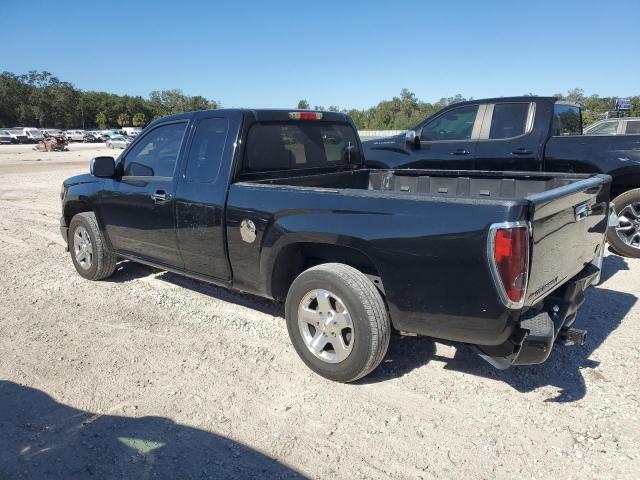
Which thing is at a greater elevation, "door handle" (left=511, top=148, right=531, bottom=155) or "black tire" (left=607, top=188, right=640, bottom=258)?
"door handle" (left=511, top=148, right=531, bottom=155)

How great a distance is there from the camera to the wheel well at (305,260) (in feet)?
11.1

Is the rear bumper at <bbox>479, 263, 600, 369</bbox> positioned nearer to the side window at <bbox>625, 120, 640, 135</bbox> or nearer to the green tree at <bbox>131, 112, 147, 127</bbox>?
the side window at <bbox>625, 120, 640, 135</bbox>

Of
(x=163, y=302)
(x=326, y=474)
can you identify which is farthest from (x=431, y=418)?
(x=163, y=302)

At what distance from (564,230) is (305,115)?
7.88 ft

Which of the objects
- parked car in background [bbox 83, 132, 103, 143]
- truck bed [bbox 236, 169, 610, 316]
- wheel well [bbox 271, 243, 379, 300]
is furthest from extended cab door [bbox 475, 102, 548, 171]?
parked car in background [bbox 83, 132, 103, 143]

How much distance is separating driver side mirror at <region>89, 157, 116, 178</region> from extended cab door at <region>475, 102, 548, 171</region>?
4608mm

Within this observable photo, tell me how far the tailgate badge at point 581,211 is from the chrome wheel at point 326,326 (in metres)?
1.57

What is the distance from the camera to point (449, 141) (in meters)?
7.04

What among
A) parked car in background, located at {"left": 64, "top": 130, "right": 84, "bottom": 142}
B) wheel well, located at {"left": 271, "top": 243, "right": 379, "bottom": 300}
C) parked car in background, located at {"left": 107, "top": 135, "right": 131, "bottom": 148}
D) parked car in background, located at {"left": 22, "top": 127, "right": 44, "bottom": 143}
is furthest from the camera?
parked car in background, located at {"left": 64, "top": 130, "right": 84, "bottom": 142}

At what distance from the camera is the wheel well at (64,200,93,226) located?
5.62 meters

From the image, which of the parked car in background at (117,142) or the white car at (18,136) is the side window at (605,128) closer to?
the parked car in background at (117,142)

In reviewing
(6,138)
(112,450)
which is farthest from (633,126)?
(6,138)

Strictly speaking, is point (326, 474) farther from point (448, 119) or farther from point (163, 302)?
point (448, 119)

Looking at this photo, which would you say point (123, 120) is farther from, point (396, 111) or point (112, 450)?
point (112, 450)
